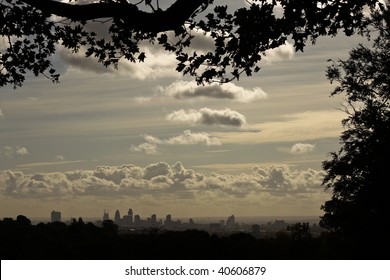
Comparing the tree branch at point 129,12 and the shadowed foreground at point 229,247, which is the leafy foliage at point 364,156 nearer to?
the shadowed foreground at point 229,247

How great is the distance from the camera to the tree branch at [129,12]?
12859 mm

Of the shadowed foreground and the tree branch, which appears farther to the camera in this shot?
the shadowed foreground

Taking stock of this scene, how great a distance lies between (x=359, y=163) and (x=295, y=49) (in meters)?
20.5

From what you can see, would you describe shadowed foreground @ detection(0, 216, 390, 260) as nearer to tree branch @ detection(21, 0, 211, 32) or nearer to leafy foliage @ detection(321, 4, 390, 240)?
leafy foliage @ detection(321, 4, 390, 240)

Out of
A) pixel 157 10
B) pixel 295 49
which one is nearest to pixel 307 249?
pixel 295 49

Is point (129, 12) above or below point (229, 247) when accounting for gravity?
above

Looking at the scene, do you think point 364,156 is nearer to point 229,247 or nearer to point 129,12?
point 229,247

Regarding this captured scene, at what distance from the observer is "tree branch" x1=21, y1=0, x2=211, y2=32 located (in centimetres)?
1286

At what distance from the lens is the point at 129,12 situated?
43.0 feet

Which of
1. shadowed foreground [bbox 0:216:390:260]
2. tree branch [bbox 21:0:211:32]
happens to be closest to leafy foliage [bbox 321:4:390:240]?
shadowed foreground [bbox 0:216:390:260]

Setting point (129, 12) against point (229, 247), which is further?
point (229, 247)

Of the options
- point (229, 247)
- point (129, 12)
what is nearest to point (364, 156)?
point (229, 247)

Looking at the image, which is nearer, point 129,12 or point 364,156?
point 129,12
